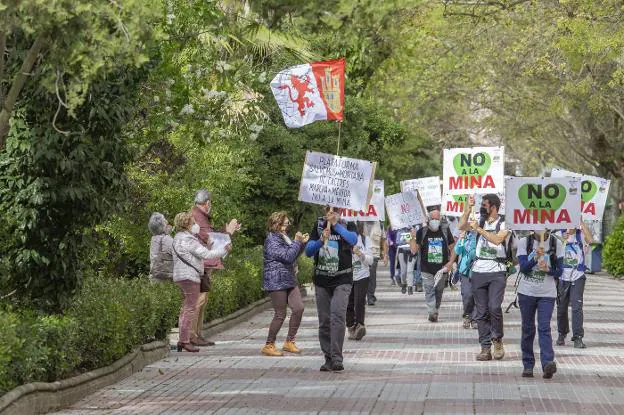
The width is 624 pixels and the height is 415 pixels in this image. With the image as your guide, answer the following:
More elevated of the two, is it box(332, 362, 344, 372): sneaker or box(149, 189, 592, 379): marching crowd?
box(149, 189, 592, 379): marching crowd

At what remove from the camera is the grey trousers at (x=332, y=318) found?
15.3 m

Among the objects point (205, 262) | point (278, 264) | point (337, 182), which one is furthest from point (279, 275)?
point (205, 262)

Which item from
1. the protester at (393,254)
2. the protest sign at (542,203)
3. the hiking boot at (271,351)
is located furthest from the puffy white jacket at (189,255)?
the protester at (393,254)

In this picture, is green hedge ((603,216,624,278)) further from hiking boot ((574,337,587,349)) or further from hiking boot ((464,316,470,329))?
hiking boot ((574,337,587,349))

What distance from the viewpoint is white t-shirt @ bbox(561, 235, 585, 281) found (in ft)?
61.4

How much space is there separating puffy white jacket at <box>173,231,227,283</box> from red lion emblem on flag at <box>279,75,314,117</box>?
18.2ft

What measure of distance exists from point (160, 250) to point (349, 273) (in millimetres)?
3835

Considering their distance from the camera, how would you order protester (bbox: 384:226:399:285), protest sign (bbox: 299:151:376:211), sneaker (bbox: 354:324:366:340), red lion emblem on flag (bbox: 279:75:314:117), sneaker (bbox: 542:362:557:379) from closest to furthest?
sneaker (bbox: 542:362:557:379) → protest sign (bbox: 299:151:376:211) → sneaker (bbox: 354:324:366:340) → red lion emblem on flag (bbox: 279:75:314:117) → protester (bbox: 384:226:399:285)

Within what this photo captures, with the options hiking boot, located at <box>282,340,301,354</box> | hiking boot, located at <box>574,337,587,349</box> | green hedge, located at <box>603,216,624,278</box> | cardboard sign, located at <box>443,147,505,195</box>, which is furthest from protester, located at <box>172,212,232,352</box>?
green hedge, located at <box>603,216,624,278</box>

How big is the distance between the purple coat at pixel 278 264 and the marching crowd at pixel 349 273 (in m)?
0.01

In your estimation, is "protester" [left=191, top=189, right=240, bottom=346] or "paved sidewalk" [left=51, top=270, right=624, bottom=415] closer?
"paved sidewalk" [left=51, top=270, right=624, bottom=415]

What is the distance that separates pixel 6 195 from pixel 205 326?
6.36 metres

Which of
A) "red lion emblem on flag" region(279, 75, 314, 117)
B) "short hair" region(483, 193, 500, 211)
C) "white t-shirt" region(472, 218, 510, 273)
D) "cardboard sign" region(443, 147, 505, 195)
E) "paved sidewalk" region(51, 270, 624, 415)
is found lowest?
"paved sidewalk" region(51, 270, 624, 415)

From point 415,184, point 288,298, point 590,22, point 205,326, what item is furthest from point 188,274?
point 415,184
